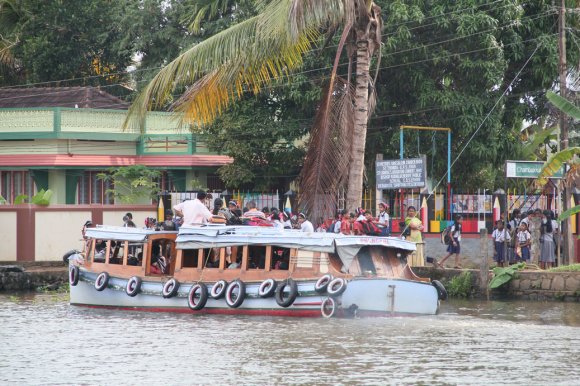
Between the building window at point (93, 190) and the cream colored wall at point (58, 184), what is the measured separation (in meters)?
0.81

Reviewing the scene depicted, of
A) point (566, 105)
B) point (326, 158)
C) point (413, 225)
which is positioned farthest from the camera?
point (413, 225)

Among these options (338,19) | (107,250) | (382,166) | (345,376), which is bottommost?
(345,376)

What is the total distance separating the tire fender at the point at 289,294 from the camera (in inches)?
837

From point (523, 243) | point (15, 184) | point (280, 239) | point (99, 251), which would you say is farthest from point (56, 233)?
point (523, 243)

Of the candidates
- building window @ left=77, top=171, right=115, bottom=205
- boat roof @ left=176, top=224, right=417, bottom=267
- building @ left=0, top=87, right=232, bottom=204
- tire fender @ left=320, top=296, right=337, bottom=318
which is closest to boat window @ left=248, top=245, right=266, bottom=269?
boat roof @ left=176, top=224, right=417, bottom=267

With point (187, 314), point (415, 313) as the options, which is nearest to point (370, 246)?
point (415, 313)

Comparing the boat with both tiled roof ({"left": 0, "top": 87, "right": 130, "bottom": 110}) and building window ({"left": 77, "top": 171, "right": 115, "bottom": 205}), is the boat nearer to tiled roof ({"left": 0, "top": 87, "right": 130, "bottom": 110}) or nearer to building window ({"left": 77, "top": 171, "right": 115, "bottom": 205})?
building window ({"left": 77, "top": 171, "right": 115, "bottom": 205})

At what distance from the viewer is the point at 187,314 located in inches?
898

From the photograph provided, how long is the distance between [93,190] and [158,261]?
15.6m

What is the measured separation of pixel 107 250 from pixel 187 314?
253 cm

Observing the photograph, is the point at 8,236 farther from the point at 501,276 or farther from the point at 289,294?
the point at 501,276

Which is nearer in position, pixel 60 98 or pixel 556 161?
pixel 556 161

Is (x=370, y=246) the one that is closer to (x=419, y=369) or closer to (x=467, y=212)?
(x=419, y=369)

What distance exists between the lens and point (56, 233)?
32.4 meters
